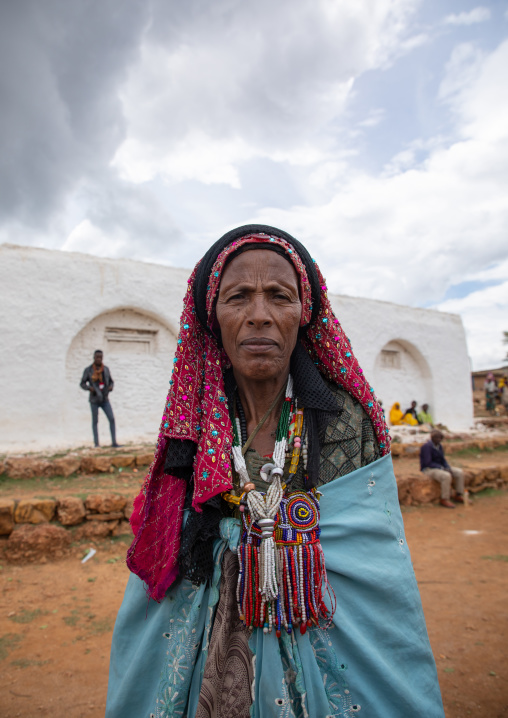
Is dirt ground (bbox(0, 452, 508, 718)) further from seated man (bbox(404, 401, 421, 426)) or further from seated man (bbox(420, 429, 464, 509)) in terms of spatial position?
seated man (bbox(404, 401, 421, 426))

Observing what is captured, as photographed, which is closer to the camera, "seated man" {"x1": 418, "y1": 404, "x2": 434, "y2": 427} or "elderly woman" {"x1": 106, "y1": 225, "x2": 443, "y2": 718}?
"elderly woman" {"x1": 106, "y1": 225, "x2": 443, "y2": 718}

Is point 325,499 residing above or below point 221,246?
below

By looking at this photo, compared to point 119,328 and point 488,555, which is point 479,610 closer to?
point 488,555

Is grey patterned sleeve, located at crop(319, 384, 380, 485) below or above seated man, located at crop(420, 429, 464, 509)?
above

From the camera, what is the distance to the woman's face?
1.22 m

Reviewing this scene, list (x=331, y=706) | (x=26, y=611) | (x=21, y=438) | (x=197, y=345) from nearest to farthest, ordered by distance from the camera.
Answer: (x=331, y=706) < (x=197, y=345) < (x=26, y=611) < (x=21, y=438)

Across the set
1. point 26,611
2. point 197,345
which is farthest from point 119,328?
point 197,345

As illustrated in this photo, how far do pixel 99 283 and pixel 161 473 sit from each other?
27.6 feet

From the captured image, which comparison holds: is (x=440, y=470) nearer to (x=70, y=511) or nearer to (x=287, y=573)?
(x=70, y=511)

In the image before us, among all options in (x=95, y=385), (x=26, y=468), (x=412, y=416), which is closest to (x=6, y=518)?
(x=26, y=468)

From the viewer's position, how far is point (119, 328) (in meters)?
9.44

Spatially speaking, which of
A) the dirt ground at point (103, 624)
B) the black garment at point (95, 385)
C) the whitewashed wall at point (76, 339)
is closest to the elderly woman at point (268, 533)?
the dirt ground at point (103, 624)

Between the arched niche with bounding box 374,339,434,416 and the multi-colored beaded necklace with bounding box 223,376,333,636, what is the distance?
41.0ft

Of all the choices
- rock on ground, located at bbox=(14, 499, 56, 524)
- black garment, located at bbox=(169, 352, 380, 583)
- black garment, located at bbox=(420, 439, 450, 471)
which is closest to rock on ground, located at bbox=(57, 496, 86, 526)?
rock on ground, located at bbox=(14, 499, 56, 524)
